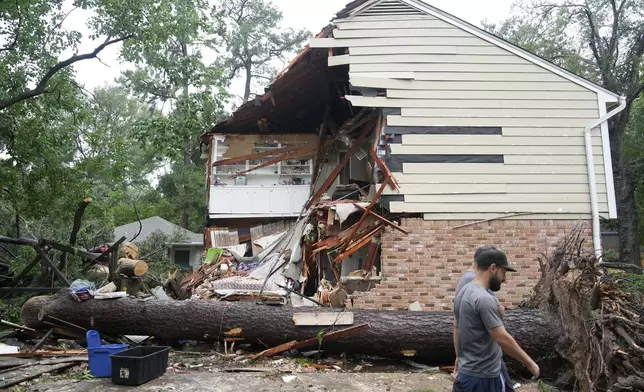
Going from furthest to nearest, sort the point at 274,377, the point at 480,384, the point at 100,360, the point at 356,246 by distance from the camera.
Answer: the point at 356,246, the point at 274,377, the point at 100,360, the point at 480,384

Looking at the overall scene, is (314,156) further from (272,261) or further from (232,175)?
(272,261)

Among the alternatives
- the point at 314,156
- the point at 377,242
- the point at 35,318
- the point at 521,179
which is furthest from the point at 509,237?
the point at 35,318

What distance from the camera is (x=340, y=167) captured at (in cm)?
1258

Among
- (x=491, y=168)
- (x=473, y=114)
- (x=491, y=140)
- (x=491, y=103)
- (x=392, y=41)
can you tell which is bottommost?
(x=491, y=168)

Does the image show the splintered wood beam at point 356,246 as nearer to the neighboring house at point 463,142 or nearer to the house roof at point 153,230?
the neighboring house at point 463,142

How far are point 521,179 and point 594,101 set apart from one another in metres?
2.29

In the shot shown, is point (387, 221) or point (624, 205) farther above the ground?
point (624, 205)

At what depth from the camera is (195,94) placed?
59.4ft

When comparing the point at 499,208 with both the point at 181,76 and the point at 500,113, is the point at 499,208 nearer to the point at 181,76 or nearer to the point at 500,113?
the point at 500,113

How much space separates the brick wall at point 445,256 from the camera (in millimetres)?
9797

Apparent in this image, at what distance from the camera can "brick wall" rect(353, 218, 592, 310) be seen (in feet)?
32.1

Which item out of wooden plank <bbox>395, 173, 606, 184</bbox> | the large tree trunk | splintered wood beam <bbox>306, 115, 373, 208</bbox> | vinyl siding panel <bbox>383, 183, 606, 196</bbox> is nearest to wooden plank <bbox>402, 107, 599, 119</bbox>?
wooden plank <bbox>395, 173, 606, 184</bbox>

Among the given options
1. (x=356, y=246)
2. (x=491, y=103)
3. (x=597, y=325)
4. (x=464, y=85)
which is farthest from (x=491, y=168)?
(x=597, y=325)

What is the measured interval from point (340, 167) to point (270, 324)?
5624mm
